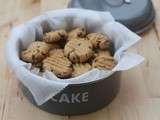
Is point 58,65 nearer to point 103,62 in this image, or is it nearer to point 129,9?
point 103,62

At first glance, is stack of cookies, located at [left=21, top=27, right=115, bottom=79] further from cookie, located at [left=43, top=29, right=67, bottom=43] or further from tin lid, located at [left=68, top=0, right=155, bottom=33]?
tin lid, located at [left=68, top=0, right=155, bottom=33]

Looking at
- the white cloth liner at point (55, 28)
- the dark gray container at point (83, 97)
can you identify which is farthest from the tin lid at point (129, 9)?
the dark gray container at point (83, 97)

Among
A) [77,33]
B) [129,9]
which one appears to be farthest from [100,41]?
[129,9]

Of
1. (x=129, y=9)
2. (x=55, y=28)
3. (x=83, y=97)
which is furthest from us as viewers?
(x=129, y=9)

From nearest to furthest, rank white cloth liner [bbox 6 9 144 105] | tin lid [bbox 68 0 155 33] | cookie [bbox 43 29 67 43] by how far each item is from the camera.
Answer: white cloth liner [bbox 6 9 144 105]
cookie [bbox 43 29 67 43]
tin lid [bbox 68 0 155 33]

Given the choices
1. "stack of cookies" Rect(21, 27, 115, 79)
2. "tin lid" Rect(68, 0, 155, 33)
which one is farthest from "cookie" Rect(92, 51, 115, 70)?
"tin lid" Rect(68, 0, 155, 33)

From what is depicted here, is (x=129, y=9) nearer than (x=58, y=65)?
No

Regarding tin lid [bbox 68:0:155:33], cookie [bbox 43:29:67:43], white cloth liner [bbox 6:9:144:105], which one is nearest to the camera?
white cloth liner [bbox 6:9:144:105]
